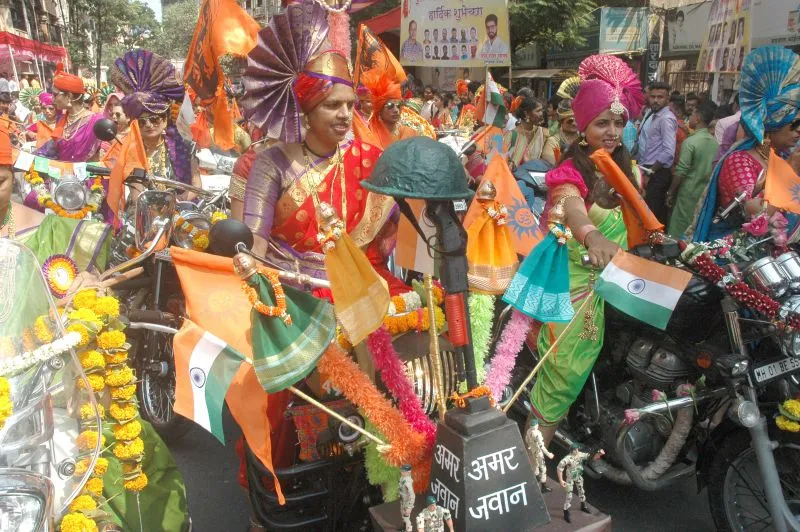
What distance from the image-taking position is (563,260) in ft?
7.14

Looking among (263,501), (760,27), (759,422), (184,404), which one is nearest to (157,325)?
(263,501)

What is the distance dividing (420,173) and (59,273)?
1689mm

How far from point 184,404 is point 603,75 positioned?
2421 millimetres

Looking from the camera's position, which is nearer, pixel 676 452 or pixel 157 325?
pixel 676 452

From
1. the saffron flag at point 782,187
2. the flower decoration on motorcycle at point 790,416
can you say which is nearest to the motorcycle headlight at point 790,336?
the flower decoration on motorcycle at point 790,416

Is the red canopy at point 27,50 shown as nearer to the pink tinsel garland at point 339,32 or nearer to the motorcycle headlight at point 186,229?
the motorcycle headlight at point 186,229

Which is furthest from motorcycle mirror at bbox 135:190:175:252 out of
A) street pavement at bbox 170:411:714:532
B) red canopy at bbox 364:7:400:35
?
red canopy at bbox 364:7:400:35

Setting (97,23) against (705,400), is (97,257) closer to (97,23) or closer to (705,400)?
(705,400)

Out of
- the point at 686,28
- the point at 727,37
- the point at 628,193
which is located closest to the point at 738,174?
the point at 628,193

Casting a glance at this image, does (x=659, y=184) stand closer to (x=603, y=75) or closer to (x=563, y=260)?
(x=603, y=75)

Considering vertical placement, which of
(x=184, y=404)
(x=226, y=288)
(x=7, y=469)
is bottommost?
(x=184, y=404)

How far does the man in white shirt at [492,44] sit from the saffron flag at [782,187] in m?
4.24

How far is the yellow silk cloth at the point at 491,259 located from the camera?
7.35 ft

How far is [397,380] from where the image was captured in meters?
2.20
